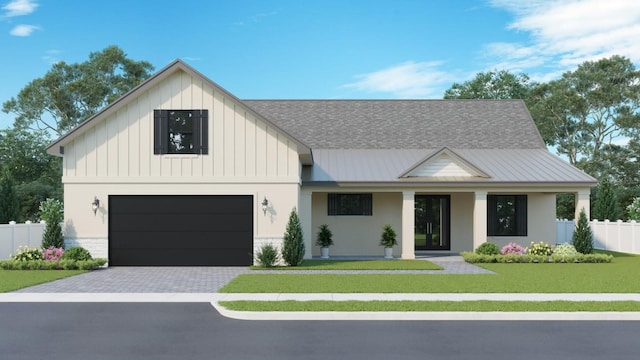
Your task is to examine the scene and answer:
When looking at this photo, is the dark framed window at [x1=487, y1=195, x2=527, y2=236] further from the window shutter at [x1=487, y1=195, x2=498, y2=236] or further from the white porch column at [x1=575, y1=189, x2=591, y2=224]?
the white porch column at [x1=575, y1=189, x2=591, y2=224]

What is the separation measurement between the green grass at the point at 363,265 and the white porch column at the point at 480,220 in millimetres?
2731

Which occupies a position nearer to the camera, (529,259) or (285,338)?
(285,338)

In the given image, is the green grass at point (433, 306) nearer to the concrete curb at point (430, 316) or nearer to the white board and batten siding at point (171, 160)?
the concrete curb at point (430, 316)

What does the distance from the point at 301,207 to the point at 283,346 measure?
50.8 feet

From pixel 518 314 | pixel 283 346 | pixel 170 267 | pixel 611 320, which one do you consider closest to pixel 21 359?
pixel 283 346

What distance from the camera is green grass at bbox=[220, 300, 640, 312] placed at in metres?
12.2

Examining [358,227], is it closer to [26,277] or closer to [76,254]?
[76,254]

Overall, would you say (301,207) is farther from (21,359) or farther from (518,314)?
(21,359)

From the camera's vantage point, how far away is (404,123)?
3244 cm

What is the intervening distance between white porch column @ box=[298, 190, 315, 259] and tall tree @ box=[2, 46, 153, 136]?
38123mm

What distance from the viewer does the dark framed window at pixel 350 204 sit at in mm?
27281

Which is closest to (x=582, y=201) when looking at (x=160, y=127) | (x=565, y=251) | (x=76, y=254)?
(x=565, y=251)

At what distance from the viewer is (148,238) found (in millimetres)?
22359

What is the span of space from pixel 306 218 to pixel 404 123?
409 inches
